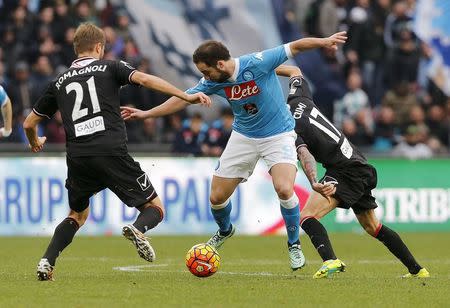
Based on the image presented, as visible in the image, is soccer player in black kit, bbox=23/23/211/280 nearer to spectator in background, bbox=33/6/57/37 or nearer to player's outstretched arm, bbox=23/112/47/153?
player's outstretched arm, bbox=23/112/47/153

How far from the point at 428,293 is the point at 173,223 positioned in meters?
10.2

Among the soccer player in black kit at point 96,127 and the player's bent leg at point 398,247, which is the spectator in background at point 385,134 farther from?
the soccer player in black kit at point 96,127

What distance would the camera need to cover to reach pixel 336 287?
9.41 meters

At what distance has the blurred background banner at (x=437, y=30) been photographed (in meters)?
23.5

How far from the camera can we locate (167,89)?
9375 mm

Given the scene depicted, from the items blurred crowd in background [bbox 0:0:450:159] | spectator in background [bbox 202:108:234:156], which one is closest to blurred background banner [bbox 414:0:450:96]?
blurred crowd in background [bbox 0:0:450:159]

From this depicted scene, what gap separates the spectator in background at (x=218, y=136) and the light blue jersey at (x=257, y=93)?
28.4ft

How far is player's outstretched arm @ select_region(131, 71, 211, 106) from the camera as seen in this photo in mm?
9352

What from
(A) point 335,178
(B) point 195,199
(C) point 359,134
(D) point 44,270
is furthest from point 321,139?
(C) point 359,134

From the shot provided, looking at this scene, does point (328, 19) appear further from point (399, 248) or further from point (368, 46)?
point (399, 248)

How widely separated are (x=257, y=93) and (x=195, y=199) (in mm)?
8502

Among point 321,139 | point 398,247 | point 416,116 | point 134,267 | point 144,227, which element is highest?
point 321,139

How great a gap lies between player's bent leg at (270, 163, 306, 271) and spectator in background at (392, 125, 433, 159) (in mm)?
10211

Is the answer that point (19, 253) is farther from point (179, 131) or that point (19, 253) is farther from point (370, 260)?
point (179, 131)
